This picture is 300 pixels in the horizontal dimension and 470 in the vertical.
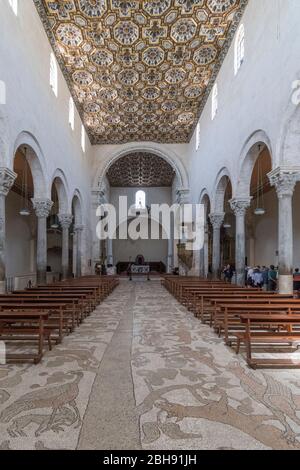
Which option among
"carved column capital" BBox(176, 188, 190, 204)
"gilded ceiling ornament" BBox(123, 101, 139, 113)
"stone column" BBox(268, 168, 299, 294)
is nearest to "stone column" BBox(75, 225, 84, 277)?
"carved column capital" BBox(176, 188, 190, 204)

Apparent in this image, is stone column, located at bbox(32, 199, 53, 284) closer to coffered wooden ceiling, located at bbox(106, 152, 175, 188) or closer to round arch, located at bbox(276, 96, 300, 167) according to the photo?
round arch, located at bbox(276, 96, 300, 167)

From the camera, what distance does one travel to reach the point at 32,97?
12523 mm

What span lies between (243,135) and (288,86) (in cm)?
402

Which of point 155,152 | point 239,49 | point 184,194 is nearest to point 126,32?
point 239,49

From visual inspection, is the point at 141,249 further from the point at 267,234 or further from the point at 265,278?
the point at 265,278

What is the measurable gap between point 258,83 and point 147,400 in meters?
11.7

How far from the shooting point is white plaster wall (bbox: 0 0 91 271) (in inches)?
401

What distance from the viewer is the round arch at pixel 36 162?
1206cm

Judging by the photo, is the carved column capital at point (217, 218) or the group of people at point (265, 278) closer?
the group of people at point (265, 278)

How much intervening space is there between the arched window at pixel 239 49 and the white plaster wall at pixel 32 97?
8.68 metres

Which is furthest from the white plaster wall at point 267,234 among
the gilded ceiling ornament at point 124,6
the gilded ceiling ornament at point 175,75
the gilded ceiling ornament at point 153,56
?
the gilded ceiling ornament at point 124,6

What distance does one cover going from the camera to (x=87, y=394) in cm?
406

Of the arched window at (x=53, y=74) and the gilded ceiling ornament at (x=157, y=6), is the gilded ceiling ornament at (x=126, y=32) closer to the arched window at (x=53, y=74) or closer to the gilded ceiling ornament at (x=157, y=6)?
the gilded ceiling ornament at (x=157, y=6)
